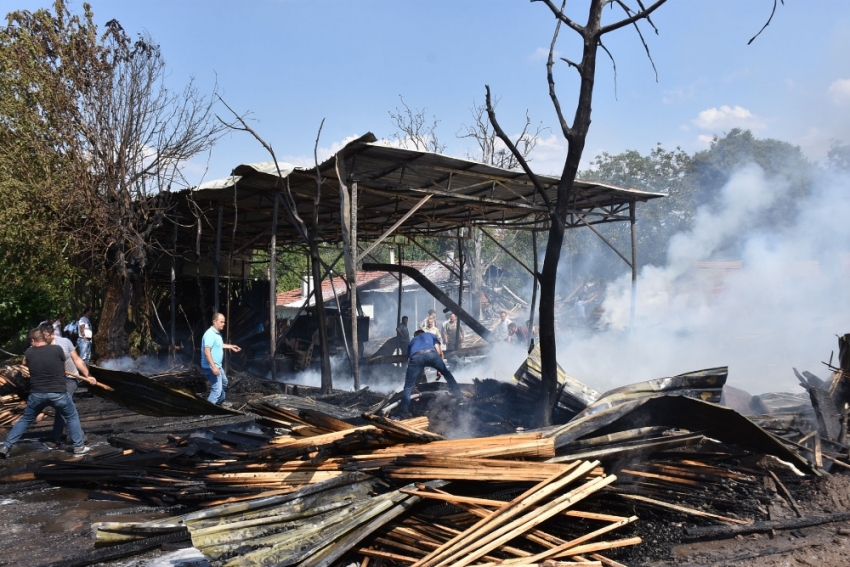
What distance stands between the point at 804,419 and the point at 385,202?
27.3 feet

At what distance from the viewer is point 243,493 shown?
4.71 metres

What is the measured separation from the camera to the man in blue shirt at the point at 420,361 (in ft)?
26.7

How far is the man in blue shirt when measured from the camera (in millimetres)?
8148

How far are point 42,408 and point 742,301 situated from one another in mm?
19951

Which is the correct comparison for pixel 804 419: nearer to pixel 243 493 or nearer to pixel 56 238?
pixel 243 493

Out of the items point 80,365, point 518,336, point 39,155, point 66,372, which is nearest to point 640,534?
point 80,365

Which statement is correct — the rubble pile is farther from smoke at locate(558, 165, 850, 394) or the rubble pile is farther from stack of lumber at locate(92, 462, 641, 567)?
smoke at locate(558, 165, 850, 394)

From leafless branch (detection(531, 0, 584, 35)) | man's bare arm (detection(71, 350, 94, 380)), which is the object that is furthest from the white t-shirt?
leafless branch (detection(531, 0, 584, 35))

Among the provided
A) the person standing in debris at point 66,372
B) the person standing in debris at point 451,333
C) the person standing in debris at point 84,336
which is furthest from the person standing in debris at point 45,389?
the person standing in debris at point 451,333

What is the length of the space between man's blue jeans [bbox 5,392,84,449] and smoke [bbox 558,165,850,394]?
8231 millimetres

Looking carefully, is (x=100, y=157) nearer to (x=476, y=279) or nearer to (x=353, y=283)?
(x=353, y=283)

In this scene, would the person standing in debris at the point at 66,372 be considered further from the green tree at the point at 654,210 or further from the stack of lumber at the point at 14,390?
the green tree at the point at 654,210

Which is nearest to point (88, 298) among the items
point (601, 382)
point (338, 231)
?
point (338, 231)

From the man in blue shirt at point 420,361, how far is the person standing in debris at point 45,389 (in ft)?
13.3
